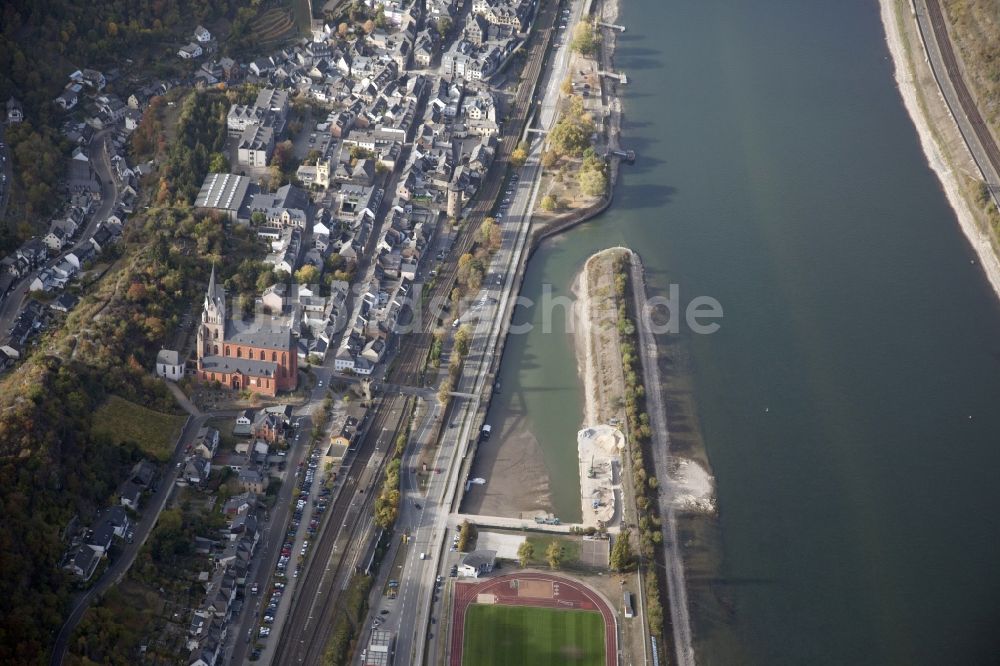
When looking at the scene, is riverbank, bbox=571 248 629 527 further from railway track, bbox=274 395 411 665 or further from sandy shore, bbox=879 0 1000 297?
sandy shore, bbox=879 0 1000 297

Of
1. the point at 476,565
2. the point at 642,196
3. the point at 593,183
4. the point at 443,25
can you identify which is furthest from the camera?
the point at 443,25

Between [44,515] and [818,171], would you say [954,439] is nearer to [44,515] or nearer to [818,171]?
[818,171]

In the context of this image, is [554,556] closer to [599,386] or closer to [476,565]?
[476,565]

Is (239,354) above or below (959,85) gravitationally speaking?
below

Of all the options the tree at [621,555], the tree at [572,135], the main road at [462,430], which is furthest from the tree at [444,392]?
the tree at [572,135]

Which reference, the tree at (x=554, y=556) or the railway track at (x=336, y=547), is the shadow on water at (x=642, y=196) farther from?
the tree at (x=554, y=556)

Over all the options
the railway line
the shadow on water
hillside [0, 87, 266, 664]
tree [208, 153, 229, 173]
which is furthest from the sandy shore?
tree [208, 153, 229, 173]

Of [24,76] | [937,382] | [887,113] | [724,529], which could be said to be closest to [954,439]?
[937,382]

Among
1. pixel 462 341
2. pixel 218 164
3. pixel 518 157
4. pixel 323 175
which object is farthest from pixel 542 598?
pixel 518 157
